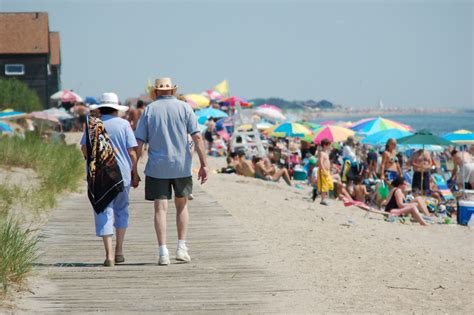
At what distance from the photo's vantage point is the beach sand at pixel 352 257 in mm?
7324

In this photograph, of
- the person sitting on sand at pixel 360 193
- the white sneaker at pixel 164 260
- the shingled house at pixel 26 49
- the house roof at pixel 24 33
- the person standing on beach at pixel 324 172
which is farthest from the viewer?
the shingled house at pixel 26 49

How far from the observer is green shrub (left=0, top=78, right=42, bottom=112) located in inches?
1656

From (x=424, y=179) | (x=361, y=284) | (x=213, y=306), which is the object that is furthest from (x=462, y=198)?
(x=213, y=306)

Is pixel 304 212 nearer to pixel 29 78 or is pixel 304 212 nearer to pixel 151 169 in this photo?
pixel 151 169

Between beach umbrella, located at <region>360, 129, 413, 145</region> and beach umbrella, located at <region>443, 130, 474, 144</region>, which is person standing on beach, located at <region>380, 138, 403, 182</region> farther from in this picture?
beach umbrella, located at <region>443, 130, 474, 144</region>

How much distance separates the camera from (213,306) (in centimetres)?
673

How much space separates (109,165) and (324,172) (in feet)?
30.0

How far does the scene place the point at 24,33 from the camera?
49938mm

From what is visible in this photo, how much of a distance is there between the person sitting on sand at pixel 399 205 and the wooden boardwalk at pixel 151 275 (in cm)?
604

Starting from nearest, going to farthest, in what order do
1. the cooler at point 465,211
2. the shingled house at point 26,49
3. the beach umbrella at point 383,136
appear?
the cooler at point 465,211, the beach umbrella at point 383,136, the shingled house at point 26,49

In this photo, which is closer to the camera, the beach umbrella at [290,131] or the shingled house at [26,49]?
the beach umbrella at [290,131]

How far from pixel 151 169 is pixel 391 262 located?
3.01 metres

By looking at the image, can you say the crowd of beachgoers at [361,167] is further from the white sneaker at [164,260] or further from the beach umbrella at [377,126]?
the white sneaker at [164,260]

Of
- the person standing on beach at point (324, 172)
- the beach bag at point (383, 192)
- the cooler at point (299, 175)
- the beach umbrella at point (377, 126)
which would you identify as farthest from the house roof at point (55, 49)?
the person standing on beach at point (324, 172)
